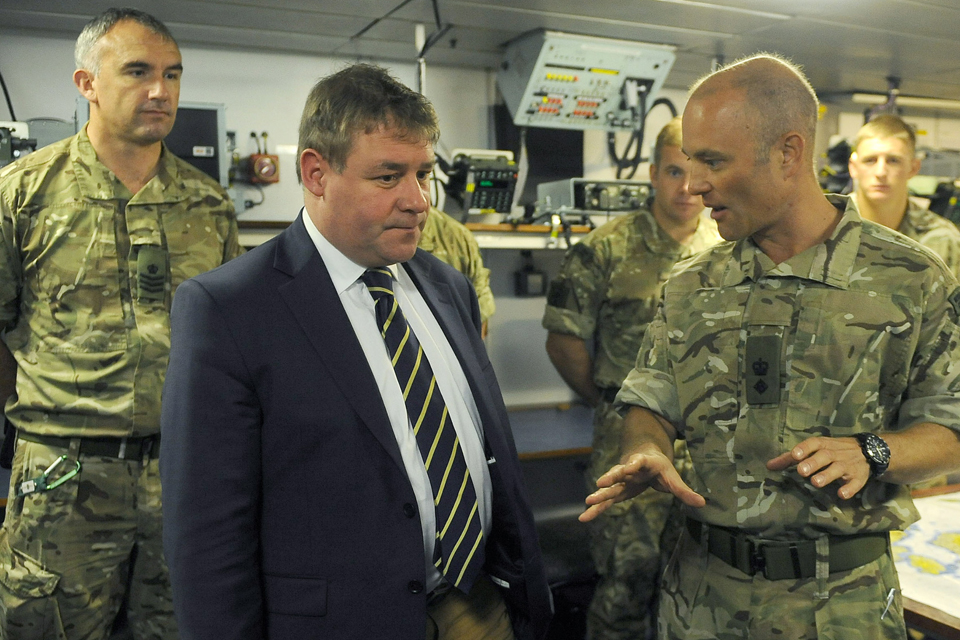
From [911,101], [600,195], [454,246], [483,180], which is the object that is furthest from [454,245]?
[911,101]

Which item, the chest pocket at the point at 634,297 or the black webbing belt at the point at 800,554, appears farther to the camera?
the chest pocket at the point at 634,297

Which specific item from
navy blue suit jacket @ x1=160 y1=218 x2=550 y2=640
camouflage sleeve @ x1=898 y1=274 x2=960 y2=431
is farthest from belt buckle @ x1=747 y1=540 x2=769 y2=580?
navy blue suit jacket @ x1=160 y1=218 x2=550 y2=640

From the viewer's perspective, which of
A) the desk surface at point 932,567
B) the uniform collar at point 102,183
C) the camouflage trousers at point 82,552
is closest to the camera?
the desk surface at point 932,567

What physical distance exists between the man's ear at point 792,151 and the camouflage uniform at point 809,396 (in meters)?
0.14

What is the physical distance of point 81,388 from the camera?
1.89 meters

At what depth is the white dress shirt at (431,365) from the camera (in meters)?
1.27

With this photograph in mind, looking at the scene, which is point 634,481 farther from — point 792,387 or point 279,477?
point 279,477

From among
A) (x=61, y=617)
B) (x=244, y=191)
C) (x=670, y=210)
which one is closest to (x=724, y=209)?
(x=670, y=210)

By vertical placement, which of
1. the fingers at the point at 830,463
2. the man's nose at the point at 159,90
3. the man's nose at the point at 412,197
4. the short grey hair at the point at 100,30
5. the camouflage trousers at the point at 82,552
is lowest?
the camouflage trousers at the point at 82,552

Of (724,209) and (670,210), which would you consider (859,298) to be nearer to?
(724,209)

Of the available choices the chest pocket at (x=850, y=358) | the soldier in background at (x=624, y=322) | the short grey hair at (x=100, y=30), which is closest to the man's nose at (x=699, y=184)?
the chest pocket at (x=850, y=358)

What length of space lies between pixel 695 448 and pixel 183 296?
98 cm

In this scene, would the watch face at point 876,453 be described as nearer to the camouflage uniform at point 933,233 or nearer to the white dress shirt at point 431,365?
the white dress shirt at point 431,365

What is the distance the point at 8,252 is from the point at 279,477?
1143 millimetres
